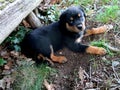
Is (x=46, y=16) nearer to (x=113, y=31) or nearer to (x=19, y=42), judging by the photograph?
(x=19, y=42)

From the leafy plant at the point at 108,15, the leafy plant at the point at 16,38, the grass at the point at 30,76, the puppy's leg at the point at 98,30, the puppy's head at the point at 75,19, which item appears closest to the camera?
the grass at the point at 30,76

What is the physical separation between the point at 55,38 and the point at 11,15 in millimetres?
958

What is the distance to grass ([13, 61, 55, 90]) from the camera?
3521 millimetres

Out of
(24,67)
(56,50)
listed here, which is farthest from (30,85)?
(56,50)

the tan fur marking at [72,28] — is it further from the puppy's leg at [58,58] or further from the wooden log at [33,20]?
the wooden log at [33,20]

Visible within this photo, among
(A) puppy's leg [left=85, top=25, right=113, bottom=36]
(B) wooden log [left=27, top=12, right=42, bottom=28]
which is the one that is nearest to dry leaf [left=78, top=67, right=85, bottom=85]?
(A) puppy's leg [left=85, top=25, right=113, bottom=36]

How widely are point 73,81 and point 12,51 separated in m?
0.99

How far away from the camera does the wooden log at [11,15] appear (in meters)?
3.18

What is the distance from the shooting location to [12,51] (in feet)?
13.0

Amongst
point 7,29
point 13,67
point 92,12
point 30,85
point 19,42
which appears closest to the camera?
point 7,29

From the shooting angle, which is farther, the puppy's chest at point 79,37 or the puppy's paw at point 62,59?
the puppy's chest at point 79,37

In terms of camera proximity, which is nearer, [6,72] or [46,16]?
[6,72]

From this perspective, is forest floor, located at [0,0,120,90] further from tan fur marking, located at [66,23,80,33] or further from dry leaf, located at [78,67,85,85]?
tan fur marking, located at [66,23,80,33]

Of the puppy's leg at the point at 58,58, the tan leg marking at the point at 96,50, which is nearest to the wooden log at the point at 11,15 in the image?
the puppy's leg at the point at 58,58
